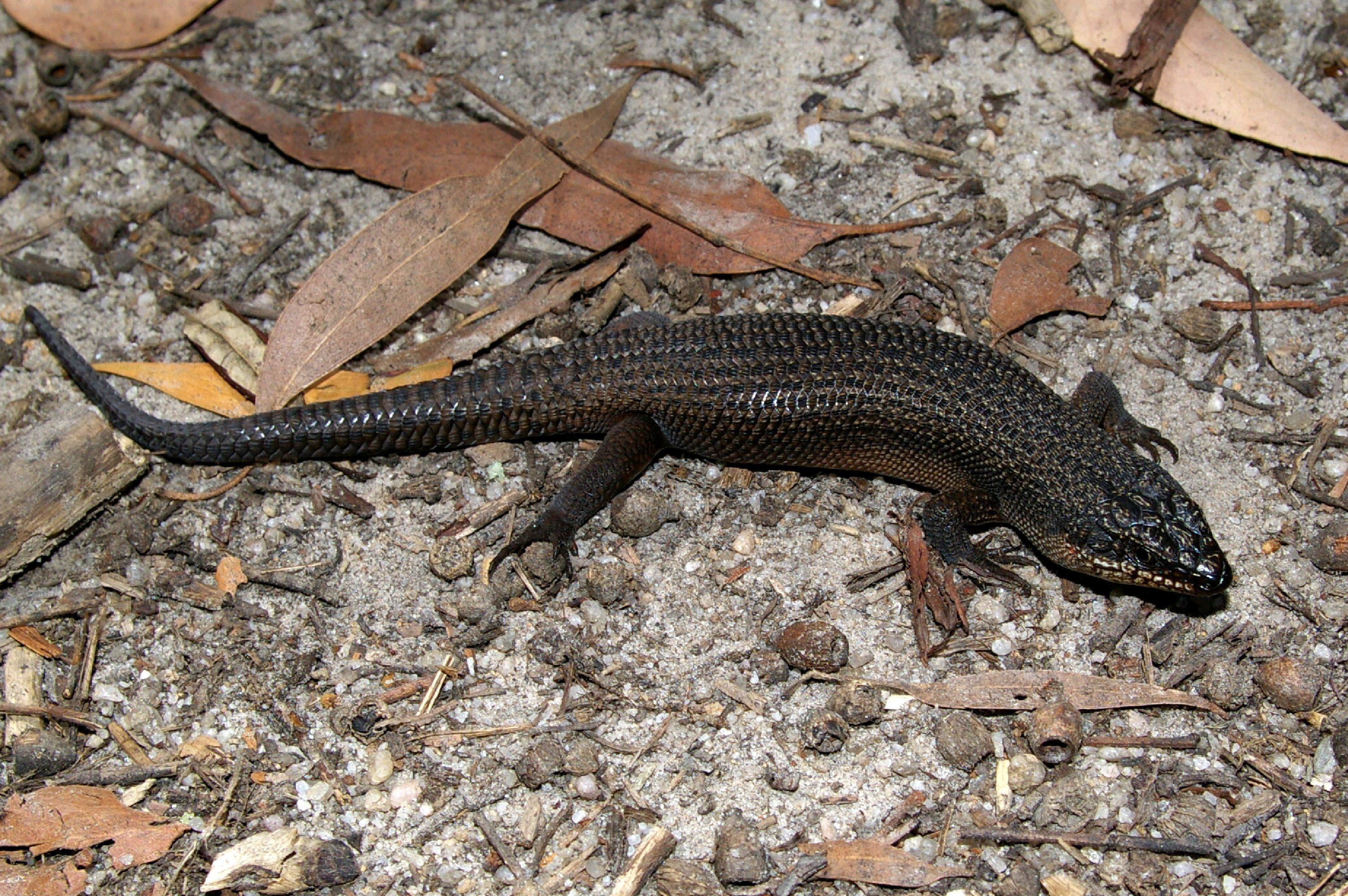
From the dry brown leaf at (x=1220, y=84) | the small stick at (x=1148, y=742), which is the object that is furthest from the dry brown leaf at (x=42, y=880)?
the dry brown leaf at (x=1220, y=84)

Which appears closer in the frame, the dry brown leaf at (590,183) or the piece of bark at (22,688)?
the piece of bark at (22,688)

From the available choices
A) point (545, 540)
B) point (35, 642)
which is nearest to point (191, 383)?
point (35, 642)

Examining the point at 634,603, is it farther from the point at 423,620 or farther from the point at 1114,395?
the point at 1114,395

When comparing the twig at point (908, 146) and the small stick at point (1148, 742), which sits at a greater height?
the twig at point (908, 146)

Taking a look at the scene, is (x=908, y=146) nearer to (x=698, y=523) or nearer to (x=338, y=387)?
(x=698, y=523)

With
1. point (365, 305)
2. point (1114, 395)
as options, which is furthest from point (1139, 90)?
point (365, 305)

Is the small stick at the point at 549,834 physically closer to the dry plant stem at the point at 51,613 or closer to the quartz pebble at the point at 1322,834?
the dry plant stem at the point at 51,613
